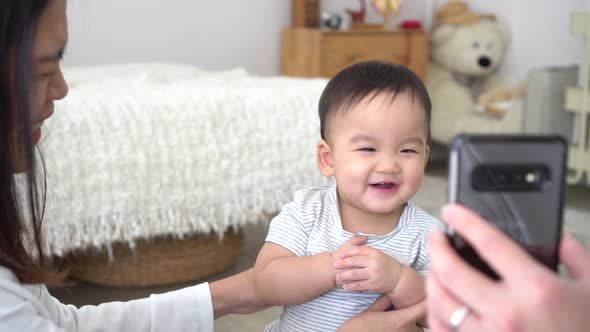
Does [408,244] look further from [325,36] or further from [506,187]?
[325,36]

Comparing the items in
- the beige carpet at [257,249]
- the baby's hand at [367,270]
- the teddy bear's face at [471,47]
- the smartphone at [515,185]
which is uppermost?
the smartphone at [515,185]

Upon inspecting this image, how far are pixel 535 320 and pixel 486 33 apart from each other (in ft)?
11.5

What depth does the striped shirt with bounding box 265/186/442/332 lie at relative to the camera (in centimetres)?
84

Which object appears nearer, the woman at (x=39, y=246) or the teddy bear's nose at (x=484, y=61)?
the woman at (x=39, y=246)

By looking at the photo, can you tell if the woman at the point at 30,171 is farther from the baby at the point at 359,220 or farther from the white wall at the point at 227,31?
the white wall at the point at 227,31

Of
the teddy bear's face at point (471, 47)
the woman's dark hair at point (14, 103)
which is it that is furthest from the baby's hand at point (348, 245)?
the teddy bear's face at point (471, 47)

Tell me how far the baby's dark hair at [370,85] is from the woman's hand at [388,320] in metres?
0.21

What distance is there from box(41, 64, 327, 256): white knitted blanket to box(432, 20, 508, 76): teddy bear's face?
178 cm

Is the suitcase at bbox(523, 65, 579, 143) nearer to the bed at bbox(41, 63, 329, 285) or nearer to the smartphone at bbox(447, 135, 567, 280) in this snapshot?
the bed at bbox(41, 63, 329, 285)

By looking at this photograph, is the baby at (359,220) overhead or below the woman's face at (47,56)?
below

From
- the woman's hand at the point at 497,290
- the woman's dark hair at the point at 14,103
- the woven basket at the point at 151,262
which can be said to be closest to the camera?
the woman's hand at the point at 497,290

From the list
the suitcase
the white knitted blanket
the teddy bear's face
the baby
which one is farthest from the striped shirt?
the teddy bear's face

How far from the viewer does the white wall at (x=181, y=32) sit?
3111mm

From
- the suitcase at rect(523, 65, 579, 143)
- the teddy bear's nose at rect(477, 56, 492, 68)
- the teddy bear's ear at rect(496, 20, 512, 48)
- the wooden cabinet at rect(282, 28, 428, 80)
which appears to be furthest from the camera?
the teddy bear's ear at rect(496, 20, 512, 48)
